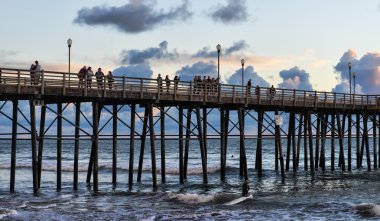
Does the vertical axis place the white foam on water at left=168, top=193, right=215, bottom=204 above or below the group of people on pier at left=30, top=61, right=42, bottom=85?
below

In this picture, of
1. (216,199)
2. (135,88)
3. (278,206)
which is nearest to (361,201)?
(278,206)

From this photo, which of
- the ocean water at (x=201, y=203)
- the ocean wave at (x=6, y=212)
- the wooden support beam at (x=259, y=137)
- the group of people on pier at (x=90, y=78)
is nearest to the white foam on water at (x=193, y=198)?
the ocean water at (x=201, y=203)

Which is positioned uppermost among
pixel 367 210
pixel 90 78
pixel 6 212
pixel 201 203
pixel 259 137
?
pixel 90 78

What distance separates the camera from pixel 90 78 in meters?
28.5

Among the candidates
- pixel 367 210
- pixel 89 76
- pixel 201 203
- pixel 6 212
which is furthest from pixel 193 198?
pixel 6 212

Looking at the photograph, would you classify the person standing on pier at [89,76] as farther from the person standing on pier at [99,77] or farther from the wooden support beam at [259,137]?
the wooden support beam at [259,137]

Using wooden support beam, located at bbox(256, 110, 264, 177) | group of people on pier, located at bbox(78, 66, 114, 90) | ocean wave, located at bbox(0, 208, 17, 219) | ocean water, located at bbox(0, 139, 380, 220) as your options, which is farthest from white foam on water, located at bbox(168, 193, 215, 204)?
wooden support beam, located at bbox(256, 110, 264, 177)

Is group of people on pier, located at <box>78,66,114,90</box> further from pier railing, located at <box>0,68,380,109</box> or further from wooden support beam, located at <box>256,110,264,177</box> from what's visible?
wooden support beam, located at <box>256,110,264,177</box>

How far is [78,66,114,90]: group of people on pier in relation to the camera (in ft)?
92.8

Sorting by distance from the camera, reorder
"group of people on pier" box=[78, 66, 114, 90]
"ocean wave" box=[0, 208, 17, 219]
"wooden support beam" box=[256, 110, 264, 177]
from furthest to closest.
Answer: "wooden support beam" box=[256, 110, 264, 177] < "group of people on pier" box=[78, 66, 114, 90] < "ocean wave" box=[0, 208, 17, 219]

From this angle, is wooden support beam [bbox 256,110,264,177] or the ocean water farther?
wooden support beam [bbox 256,110,264,177]

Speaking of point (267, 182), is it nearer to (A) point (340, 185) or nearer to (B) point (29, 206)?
(A) point (340, 185)

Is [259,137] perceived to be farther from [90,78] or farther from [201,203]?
[90,78]

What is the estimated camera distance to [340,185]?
37281 millimetres
